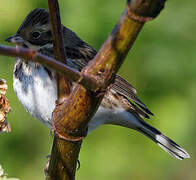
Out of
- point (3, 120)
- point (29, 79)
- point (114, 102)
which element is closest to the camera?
point (3, 120)

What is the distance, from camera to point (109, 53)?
6.17ft

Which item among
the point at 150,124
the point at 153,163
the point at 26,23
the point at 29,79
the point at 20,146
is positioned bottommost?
the point at 20,146

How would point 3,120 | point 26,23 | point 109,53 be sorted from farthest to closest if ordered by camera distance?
point 26,23
point 3,120
point 109,53

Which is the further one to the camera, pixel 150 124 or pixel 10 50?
pixel 150 124

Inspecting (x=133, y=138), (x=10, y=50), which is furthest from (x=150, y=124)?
(x=10, y=50)

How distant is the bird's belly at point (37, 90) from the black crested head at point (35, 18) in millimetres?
→ 439

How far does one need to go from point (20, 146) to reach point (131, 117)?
1.15 meters

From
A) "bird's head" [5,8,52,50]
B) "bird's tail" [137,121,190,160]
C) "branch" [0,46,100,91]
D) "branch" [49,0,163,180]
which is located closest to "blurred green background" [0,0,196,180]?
"bird's tail" [137,121,190,160]

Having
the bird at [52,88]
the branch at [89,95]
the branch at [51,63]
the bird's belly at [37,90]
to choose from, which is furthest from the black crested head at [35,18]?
the branch at [51,63]

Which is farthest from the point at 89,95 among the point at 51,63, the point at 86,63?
the point at 86,63

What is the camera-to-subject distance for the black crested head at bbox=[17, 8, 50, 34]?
12.3ft

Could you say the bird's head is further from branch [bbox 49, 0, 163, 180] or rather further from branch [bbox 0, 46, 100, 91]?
branch [bbox 0, 46, 100, 91]

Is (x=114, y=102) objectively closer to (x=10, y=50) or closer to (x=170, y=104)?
(x=170, y=104)

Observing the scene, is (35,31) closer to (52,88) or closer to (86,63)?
(86,63)
